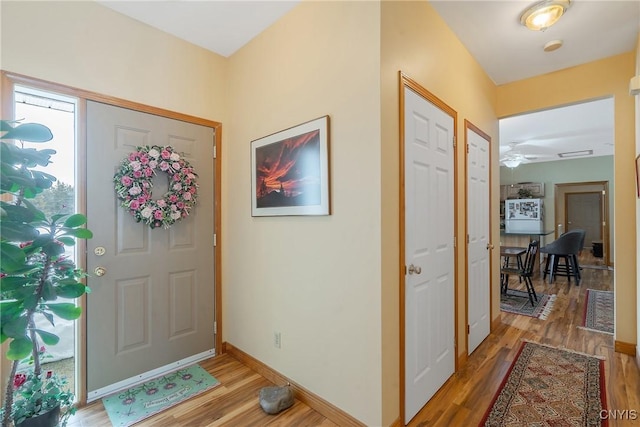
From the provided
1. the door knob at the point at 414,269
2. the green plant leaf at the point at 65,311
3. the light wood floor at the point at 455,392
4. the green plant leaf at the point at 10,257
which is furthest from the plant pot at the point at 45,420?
the door knob at the point at 414,269

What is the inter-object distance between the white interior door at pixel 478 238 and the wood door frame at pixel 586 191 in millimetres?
6407

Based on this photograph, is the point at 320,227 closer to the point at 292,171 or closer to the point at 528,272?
the point at 292,171

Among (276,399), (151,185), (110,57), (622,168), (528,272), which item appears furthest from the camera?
(528,272)

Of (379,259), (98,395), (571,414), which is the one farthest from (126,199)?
(571,414)

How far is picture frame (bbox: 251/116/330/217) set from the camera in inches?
73.0

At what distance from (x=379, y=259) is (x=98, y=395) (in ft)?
7.16

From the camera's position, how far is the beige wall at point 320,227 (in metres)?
1.63

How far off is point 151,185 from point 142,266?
63 centimetres

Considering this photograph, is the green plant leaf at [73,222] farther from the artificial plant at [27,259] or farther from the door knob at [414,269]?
the door knob at [414,269]

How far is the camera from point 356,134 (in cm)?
168

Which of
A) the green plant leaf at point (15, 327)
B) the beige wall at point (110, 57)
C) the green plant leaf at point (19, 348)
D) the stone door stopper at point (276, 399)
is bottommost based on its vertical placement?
the stone door stopper at point (276, 399)

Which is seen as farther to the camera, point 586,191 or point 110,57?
point 586,191

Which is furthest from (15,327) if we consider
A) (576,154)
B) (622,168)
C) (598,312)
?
(576,154)

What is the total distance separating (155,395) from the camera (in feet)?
6.83
